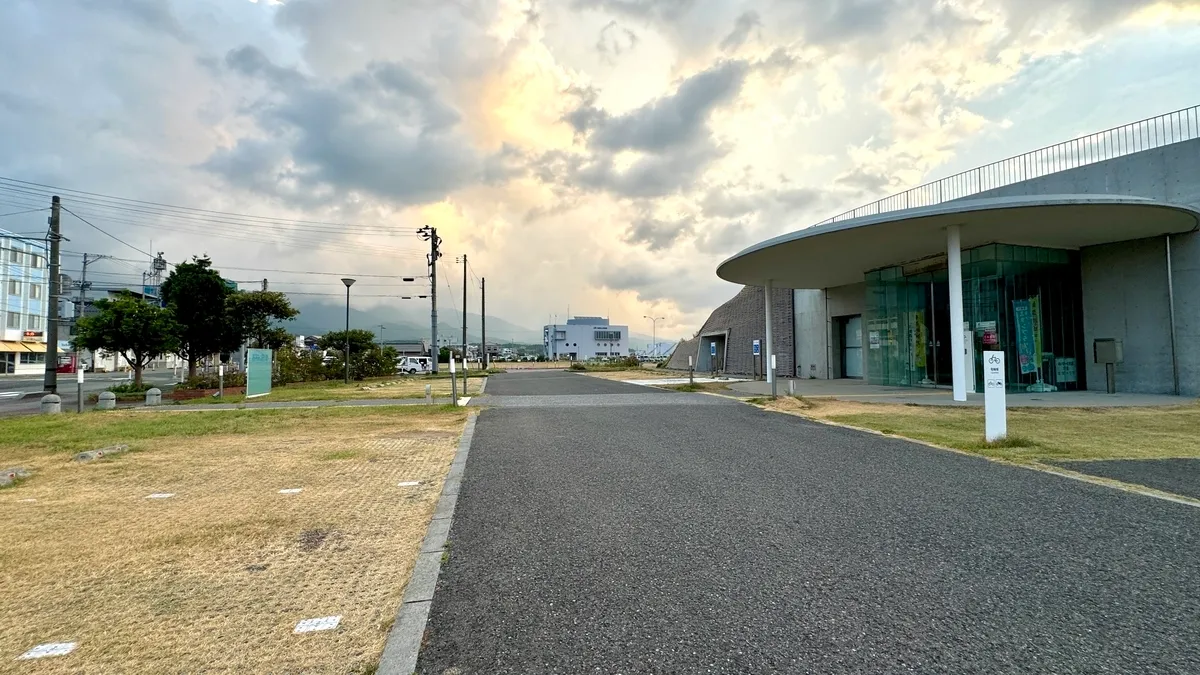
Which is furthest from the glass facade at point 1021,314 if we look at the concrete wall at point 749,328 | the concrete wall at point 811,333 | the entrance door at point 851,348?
the concrete wall at point 749,328

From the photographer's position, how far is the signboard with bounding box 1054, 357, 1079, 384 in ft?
A: 61.0

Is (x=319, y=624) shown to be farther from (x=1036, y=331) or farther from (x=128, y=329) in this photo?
(x=1036, y=331)

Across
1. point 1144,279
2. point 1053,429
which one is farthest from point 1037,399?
point 1053,429

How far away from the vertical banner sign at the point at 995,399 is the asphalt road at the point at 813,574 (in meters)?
2.23

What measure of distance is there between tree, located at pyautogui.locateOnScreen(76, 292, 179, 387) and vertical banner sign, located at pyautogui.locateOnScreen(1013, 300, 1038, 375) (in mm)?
27934

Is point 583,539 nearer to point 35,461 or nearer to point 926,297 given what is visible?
point 35,461

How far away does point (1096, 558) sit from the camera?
3.75m

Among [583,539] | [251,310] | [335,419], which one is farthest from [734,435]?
[251,310]

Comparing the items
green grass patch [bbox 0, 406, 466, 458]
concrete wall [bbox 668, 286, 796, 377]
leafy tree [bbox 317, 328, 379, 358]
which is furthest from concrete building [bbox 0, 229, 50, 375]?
concrete wall [bbox 668, 286, 796, 377]

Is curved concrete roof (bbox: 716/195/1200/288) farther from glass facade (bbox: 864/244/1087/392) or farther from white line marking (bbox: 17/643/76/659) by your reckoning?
white line marking (bbox: 17/643/76/659)

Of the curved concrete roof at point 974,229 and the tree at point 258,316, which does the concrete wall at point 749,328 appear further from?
the tree at point 258,316

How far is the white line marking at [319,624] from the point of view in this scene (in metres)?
2.89

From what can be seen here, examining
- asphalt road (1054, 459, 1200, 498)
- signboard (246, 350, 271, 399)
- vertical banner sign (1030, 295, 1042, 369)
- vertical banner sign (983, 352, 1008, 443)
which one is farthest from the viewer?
signboard (246, 350, 271, 399)

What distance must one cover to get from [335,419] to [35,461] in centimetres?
524
